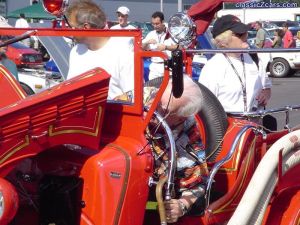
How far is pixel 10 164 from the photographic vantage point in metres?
2.36

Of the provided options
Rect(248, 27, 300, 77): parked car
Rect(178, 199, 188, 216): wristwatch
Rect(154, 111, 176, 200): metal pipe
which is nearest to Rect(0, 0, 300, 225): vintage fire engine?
Rect(154, 111, 176, 200): metal pipe

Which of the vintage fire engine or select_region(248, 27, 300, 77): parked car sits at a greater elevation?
the vintage fire engine

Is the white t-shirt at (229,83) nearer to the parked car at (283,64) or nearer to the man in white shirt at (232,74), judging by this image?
the man in white shirt at (232,74)

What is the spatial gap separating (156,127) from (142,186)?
0.32m

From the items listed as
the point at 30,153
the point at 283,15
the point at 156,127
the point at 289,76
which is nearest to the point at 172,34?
the point at 156,127

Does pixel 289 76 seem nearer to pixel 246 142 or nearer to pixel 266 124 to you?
pixel 266 124

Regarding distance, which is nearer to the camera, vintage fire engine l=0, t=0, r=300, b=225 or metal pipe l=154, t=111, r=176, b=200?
vintage fire engine l=0, t=0, r=300, b=225

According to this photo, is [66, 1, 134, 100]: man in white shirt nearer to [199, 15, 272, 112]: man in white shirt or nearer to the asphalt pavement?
[199, 15, 272, 112]: man in white shirt

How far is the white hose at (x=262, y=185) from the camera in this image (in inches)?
112

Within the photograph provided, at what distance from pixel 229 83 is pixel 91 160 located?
194 cm

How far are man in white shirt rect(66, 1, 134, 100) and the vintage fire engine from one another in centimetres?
40

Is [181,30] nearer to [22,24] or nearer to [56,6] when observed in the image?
[56,6]

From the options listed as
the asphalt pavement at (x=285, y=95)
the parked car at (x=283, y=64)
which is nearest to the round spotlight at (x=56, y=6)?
the asphalt pavement at (x=285, y=95)

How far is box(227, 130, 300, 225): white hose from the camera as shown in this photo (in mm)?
2854
